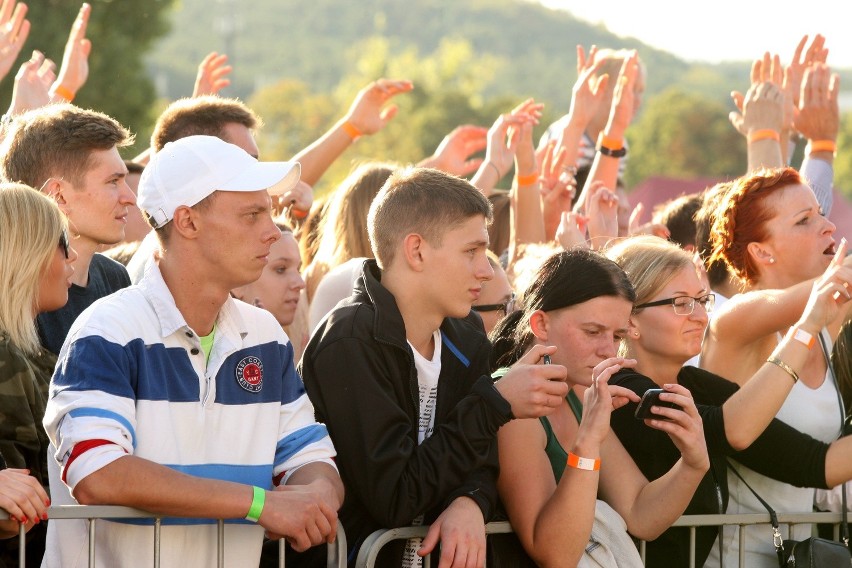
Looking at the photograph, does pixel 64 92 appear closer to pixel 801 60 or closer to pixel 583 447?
pixel 583 447

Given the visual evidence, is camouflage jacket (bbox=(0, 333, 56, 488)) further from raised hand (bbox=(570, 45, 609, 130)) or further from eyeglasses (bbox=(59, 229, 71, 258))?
raised hand (bbox=(570, 45, 609, 130))

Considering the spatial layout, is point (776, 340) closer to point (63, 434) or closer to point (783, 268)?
point (783, 268)

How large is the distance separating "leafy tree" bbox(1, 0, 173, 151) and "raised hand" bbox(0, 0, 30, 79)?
20.4 meters

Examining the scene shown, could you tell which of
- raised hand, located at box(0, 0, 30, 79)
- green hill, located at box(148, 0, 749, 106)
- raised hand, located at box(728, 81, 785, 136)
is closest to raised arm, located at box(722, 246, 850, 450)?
raised hand, located at box(728, 81, 785, 136)

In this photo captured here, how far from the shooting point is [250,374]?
364 centimetres

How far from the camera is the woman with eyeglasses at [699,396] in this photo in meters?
4.35

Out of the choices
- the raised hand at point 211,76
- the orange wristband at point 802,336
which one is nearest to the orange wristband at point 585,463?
the orange wristband at point 802,336

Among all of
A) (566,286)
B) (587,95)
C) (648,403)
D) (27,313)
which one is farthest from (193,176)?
(587,95)

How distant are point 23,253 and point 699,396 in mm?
2471

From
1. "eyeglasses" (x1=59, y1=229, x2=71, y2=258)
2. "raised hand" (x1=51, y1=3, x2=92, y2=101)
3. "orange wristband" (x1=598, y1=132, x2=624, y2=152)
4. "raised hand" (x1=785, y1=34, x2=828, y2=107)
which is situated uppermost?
"raised hand" (x1=785, y1=34, x2=828, y2=107)

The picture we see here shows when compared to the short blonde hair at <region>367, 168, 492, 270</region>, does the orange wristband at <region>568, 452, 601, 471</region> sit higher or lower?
lower

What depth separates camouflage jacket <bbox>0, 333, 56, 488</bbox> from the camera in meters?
3.65

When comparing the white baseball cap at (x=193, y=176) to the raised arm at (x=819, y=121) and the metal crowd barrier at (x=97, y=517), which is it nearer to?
the metal crowd barrier at (x=97, y=517)

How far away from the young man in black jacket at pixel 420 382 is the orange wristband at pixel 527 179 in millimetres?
2494
